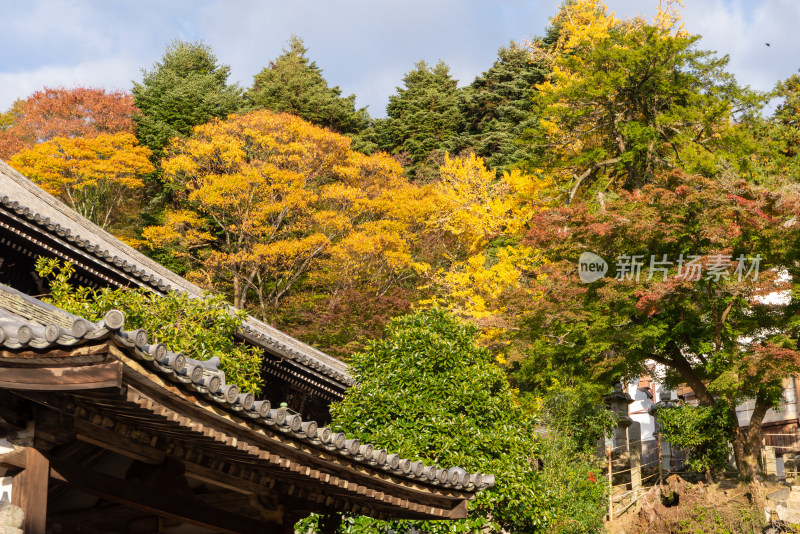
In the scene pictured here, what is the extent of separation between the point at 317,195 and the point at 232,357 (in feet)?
64.9

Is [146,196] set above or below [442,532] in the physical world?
above

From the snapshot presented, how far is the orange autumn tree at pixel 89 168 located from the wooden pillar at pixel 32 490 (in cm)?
2676

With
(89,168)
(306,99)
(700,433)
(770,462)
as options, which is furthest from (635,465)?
(306,99)

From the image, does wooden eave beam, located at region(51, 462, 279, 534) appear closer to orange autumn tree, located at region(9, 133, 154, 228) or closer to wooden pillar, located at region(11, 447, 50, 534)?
wooden pillar, located at region(11, 447, 50, 534)

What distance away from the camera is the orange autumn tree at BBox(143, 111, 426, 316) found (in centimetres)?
2684

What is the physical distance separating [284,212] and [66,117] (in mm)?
12408

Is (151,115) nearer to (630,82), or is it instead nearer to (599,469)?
(630,82)

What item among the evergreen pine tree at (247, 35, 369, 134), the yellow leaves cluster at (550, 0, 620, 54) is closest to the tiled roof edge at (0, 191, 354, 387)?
the yellow leaves cluster at (550, 0, 620, 54)

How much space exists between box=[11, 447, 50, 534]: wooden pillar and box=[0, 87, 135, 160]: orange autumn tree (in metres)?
30.1

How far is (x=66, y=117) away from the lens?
107ft

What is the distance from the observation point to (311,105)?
3838cm

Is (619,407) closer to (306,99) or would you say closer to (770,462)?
(770,462)

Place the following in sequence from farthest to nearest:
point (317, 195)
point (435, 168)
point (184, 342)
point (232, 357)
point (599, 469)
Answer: point (435, 168) < point (317, 195) < point (599, 469) < point (232, 357) < point (184, 342)

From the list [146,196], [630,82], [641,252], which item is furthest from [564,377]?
[146,196]
